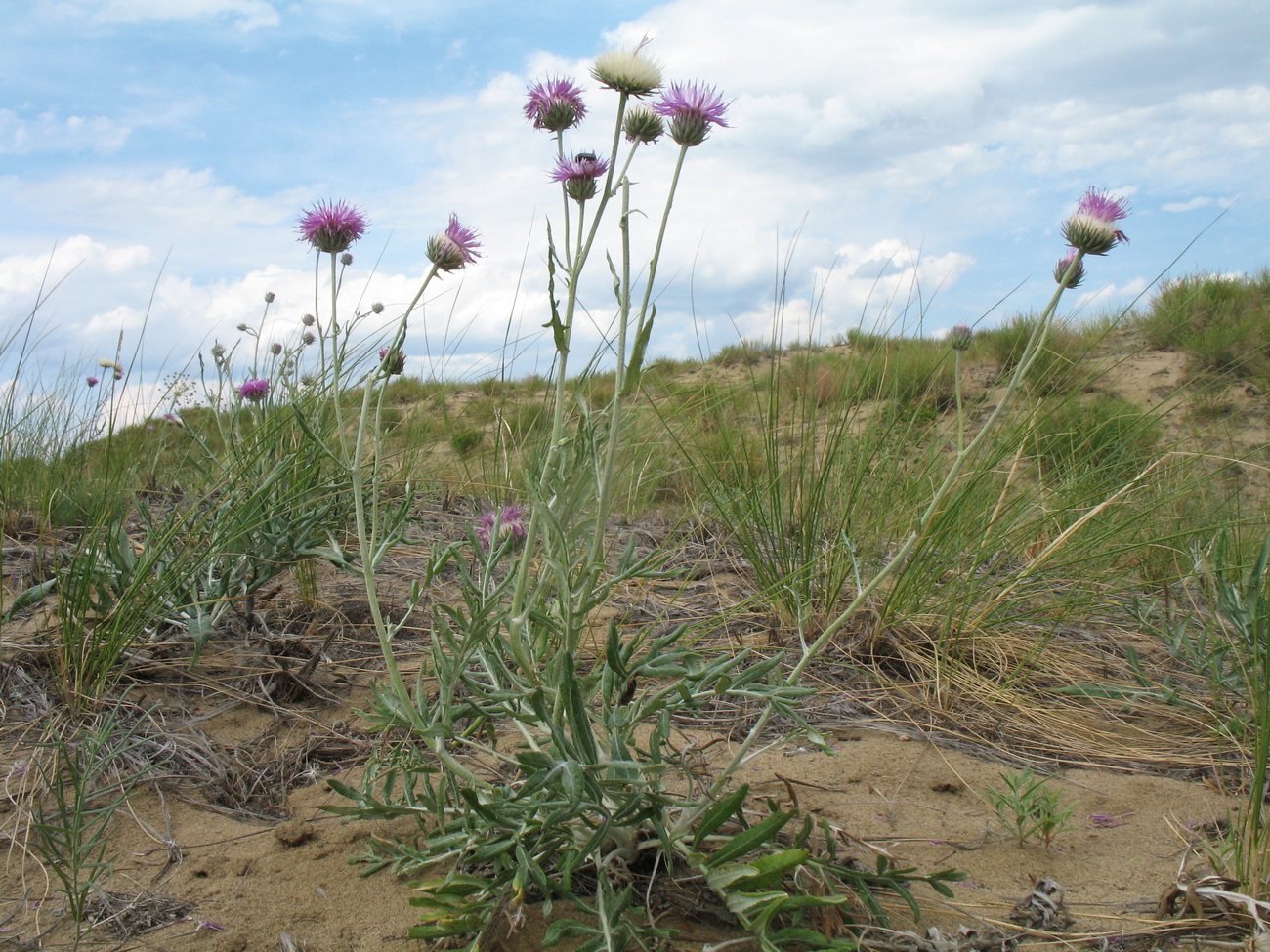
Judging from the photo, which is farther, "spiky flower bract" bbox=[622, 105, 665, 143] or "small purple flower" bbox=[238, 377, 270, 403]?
"small purple flower" bbox=[238, 377, 270, 403]

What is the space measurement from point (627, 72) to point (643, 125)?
159 millimetres

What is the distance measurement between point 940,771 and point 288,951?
54.1 inches

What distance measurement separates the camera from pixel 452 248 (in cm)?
161

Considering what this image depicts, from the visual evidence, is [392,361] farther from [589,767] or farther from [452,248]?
[589,767]

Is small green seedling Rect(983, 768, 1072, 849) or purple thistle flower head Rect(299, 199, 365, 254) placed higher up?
purple thistle flower head Rect(299, 199, 365, 254)

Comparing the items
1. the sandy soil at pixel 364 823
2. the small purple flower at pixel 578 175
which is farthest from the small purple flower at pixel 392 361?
the sandy soil at pixel 364 823

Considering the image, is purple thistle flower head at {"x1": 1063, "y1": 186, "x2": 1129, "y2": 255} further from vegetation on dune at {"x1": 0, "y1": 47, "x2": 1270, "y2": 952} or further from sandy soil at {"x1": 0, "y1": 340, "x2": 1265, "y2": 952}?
sandy soil at {"x1": 0, "y1": 340, "x2": 1265, "y2": 952}

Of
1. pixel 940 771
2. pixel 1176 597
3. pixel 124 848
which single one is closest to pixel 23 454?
pixel 124 848

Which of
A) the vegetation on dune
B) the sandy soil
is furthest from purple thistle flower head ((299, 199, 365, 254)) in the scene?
the sandy soil

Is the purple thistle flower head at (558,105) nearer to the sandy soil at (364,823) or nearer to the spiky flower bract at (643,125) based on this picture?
the spiky flower bract at (643,125)

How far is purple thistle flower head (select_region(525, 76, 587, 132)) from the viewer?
62.9 inches

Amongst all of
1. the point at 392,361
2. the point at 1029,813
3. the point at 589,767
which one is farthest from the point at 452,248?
the point at 1029,813

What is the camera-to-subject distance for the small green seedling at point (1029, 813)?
1.60m

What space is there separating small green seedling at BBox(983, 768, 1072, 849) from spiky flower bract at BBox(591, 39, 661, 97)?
142cm
